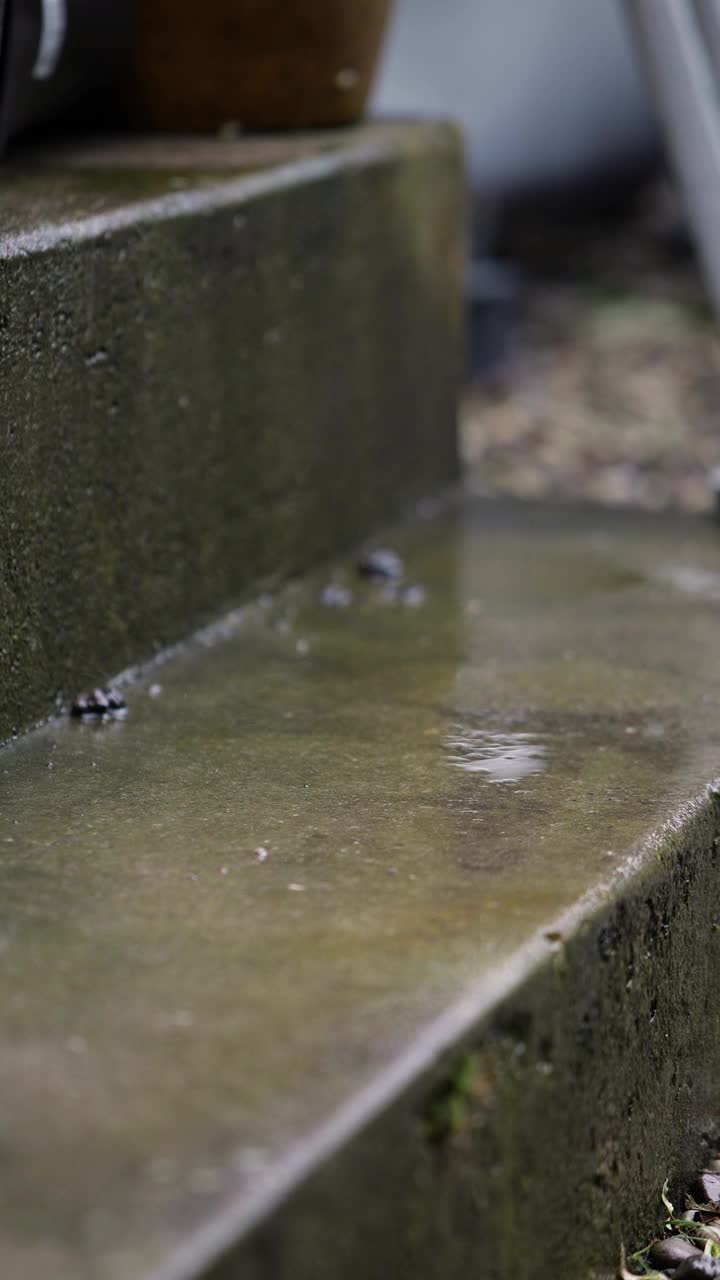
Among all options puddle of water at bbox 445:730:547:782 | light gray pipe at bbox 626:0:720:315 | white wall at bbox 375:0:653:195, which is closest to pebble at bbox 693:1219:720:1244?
puddle of water at bbox 445:730:547:782

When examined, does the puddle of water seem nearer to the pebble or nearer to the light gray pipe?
the pebble

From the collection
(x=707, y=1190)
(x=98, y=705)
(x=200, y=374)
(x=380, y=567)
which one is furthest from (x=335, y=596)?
(x=707, y=1190)

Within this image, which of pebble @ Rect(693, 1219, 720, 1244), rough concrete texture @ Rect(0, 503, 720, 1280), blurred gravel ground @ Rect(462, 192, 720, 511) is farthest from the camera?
blurred gravel ground @ Rect(462, 192, 720, 511)

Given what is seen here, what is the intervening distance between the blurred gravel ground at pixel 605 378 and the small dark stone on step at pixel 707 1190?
6.06ft

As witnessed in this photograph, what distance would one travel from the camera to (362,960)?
120cm

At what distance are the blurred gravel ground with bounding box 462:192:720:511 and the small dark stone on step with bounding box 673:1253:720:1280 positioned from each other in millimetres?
2039

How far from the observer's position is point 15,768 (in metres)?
1.62

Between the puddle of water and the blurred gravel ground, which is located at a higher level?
the puddle of water

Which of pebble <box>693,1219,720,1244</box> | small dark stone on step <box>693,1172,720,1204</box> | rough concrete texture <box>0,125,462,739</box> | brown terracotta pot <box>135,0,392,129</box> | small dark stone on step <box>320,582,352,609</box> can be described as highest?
brown terracotta pot <box>135,0,392,129</box>

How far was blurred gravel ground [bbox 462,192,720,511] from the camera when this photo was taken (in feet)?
13.5

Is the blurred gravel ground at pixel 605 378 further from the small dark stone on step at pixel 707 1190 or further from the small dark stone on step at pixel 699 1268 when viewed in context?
the small dark stone on step at pixel 699 1268

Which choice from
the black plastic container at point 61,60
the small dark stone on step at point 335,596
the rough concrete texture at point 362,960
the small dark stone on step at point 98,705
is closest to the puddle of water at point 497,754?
the rough concrete texture at point 362,960

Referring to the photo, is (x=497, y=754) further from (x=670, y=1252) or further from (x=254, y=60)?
(x=254, y=60)

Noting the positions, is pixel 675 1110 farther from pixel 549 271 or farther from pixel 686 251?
pixel 686 251
